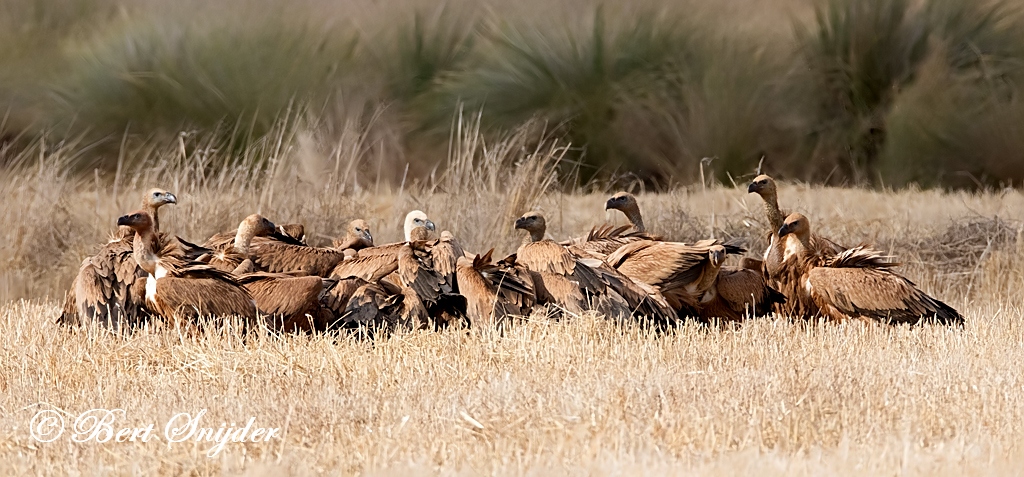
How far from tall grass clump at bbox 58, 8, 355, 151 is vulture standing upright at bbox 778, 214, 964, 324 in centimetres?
809

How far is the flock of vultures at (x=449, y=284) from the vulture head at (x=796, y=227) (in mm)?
11

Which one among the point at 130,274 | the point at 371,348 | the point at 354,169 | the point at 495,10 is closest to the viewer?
the point at 371,348

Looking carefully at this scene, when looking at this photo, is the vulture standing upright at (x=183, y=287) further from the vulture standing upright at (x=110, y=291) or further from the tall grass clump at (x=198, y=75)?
the tall grass clump at (x=198, y=75)

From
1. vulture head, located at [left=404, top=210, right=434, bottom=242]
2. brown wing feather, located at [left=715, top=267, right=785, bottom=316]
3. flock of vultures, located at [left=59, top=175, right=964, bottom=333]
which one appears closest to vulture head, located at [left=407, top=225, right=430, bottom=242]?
vulture head, located at [left=404, top=210, right=434, bottom=242]

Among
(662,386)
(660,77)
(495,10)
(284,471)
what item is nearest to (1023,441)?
(662,386)

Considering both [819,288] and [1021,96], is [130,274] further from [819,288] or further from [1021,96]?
[1021,96]

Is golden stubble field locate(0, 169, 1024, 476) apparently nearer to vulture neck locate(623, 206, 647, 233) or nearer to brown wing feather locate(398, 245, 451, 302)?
brown wing feather locate(398, 245, 451, 302)

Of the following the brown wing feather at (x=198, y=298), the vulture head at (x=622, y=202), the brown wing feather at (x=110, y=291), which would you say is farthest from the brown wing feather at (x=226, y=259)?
the vulture head at (x=622, y=202)

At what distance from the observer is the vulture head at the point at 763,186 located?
28.4 feet

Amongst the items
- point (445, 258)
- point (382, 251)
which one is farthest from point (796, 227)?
point (382, 251)

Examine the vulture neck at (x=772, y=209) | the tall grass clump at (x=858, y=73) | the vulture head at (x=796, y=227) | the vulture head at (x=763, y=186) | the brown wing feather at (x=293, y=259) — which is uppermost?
the tall grass clump at (x=858, y=73)

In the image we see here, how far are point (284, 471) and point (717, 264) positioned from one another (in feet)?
11.8

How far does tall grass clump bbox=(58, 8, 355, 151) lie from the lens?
15.3 m

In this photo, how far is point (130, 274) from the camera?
23.9 ft
